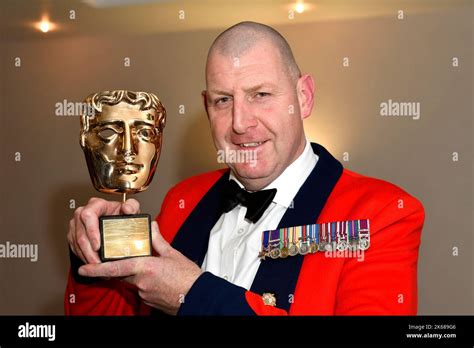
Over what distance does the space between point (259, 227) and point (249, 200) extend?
8 centimetres

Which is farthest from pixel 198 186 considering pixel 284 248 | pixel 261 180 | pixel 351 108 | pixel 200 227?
pixel 351 108

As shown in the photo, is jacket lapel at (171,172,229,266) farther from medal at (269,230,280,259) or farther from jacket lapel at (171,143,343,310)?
medal at (269,230,280,259)

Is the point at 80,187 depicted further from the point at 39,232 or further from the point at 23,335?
the point at 23,335

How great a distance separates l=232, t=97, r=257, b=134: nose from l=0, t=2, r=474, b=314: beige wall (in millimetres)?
2003

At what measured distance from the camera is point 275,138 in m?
2.02

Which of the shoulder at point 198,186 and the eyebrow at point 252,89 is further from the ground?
the eyebrow at point 252,89

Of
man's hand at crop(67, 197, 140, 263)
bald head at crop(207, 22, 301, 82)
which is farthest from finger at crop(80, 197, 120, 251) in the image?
bald head at crop(207, 22, 301, 82)

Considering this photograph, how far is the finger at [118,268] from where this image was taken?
65.1 inches

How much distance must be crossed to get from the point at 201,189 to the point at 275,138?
0.44m

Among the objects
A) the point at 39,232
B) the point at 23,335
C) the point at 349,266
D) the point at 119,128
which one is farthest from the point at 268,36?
the point at 39,232

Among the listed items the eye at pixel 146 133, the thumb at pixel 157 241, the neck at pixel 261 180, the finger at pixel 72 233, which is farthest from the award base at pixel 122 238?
the neck at pixel 261 180

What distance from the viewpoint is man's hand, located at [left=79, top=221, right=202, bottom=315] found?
5.41 ft

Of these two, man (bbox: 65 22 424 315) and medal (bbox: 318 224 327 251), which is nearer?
man (bbox: 65 22 424 315)

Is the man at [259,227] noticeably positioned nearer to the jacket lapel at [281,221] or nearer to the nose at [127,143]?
the jacket lapel at [281,221]
